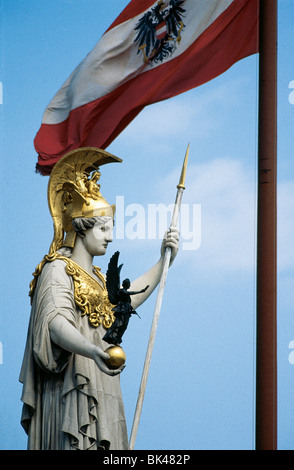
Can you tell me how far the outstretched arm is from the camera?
10086 mm

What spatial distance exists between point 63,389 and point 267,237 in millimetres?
1980

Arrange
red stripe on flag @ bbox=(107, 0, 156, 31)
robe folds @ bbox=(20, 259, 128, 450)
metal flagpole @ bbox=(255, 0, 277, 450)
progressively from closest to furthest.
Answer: robe folds @ bbox=(20, 259, 128, 450)
metal flagpole @ bbox=(255, 0, 277, 450)
red stripe on flag @ bbox=(107, 0, 156, 31)

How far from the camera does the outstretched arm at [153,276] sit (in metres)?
10.1

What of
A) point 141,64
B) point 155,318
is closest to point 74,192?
point 155,318

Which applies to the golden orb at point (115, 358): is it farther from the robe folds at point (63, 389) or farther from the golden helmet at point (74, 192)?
the golden helmet at point (74, 192)

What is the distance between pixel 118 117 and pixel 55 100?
0.75m

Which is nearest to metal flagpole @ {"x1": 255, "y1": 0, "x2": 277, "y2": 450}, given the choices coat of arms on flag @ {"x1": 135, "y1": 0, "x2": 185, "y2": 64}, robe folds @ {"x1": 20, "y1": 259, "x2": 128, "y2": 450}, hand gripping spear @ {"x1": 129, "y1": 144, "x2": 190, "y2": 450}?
hand gripping spear @ {"x1": 129, "y1": 144, "x2": 190, "y2": 450}

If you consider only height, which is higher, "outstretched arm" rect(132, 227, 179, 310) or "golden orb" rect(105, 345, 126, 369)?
"outstretched arm" rect(132, 227, 179, 310)

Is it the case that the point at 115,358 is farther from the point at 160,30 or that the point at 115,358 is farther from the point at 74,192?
the point at 160,30

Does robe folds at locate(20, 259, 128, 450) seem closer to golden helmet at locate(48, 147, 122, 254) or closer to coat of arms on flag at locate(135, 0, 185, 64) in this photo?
golden helmet at locate(48, 147, 122, 254)

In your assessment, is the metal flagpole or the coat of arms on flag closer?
the metal flagpole

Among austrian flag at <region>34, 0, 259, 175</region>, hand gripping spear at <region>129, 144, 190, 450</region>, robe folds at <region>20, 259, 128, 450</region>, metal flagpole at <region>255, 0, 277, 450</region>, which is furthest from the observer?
austrian flag at <region>34, 0, 259, 175</region>

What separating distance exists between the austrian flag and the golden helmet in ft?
3.10
